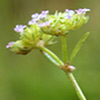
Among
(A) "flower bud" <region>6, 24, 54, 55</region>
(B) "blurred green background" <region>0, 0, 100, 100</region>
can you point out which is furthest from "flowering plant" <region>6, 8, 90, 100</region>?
(B) "blurred green background" <region>0, 0, 100, 100</region>

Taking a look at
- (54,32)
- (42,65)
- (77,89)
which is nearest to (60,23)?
(54,32)

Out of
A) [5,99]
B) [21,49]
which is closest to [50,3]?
[5,99]

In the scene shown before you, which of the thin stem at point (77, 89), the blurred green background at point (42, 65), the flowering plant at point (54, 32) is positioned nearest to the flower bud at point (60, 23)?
the flowering plant at point (54, 32)

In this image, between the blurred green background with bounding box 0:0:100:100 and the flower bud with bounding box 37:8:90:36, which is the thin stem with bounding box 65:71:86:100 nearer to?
the flower bud with bounding box 37:8:90:36

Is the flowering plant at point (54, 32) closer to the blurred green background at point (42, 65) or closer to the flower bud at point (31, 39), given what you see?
the flower bud at point (31, 39)

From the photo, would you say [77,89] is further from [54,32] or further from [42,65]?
[42,65]

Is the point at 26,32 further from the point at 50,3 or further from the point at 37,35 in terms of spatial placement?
the point at 50,3
